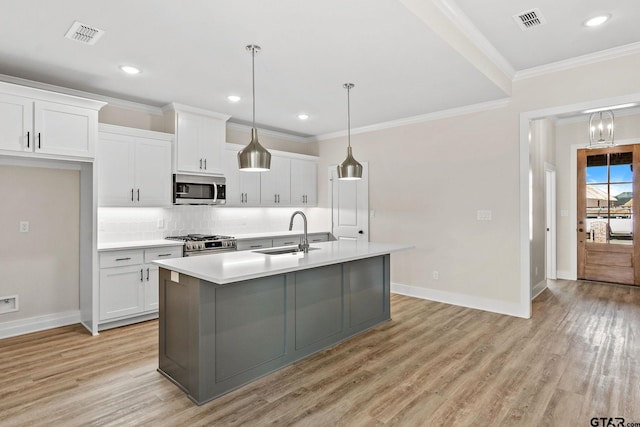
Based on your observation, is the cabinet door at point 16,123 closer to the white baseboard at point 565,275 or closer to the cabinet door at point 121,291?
the cabinet door at point 121,291

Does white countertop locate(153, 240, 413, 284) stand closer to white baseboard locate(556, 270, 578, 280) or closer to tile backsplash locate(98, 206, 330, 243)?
tile backsplash locate(98, 206, 330, 243)

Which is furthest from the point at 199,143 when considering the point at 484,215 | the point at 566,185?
the point at 566,185

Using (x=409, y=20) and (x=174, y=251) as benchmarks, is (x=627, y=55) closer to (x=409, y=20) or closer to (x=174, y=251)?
(x=409, y=20)

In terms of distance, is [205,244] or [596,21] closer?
[596,21]

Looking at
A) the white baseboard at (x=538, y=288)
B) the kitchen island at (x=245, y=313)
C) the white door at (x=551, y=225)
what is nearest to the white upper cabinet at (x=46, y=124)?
the kitchen island at (x=245, y=313)

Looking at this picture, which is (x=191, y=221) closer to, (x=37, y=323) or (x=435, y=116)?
(x=37, y=323)

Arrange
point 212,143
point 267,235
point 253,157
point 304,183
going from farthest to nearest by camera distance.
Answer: point 304,183
point 267,235
point 212,143
point 253,157

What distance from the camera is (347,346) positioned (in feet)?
11.3

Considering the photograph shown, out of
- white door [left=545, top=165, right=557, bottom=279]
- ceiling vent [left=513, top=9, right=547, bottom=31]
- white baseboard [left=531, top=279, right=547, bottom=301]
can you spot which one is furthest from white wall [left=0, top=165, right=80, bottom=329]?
white door [left=545, top=165, right=557, bottom=279]

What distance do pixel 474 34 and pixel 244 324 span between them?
3.18 meters

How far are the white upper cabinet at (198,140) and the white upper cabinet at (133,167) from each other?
0.16m

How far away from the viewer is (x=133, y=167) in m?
4.30

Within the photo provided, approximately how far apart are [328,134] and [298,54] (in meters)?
3.42

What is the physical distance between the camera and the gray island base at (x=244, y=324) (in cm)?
251
